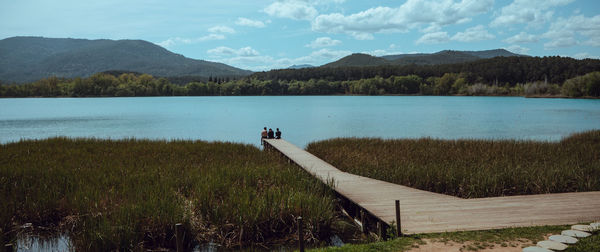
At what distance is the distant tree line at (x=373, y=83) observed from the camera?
404 feet

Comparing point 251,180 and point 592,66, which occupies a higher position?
point 592,66

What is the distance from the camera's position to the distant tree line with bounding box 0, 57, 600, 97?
123188mm

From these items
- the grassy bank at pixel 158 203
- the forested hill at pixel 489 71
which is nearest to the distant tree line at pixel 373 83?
the forested hill at pixel 489 71

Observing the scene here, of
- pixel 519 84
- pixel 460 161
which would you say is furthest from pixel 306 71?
pixel 460 161

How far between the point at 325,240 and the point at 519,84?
143 metres

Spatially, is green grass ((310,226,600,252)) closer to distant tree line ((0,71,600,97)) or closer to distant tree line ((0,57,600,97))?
distant tree line ((0,57,600,97))

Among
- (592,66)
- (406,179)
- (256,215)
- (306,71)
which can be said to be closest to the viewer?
(256,215)

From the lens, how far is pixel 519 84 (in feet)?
433

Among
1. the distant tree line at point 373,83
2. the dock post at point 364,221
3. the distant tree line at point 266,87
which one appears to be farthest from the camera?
the distant tree line at point 266,87

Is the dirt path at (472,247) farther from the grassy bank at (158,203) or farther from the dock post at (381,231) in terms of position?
the grassy bank at (158,203)

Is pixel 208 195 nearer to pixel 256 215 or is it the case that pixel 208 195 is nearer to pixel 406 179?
pixel 256 215

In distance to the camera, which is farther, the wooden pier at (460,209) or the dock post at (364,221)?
the dock post at (364,221)

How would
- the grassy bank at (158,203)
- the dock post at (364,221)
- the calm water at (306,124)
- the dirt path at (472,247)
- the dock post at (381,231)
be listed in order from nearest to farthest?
the dirt path at (472,247) → the dock post at (381,231) → the grassy bank at (158,203) → the dock post at (364,221) → the calm water at (306,124)

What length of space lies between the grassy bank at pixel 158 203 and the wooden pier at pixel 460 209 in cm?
91
